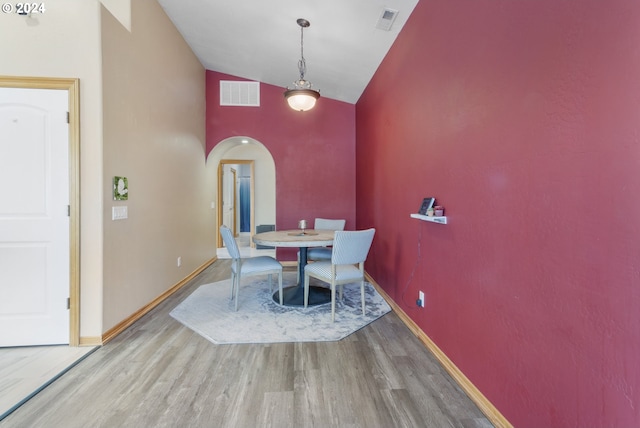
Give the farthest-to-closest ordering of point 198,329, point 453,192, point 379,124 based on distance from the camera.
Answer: point 379,124 → point 198,329 → point 453,192

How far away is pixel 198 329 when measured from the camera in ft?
8.15

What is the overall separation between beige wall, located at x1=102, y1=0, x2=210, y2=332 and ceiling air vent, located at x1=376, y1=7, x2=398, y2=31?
235cm

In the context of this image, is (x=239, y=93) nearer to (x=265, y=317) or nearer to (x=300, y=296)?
(x=300, y=296)

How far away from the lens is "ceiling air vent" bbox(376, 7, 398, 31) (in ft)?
8.13

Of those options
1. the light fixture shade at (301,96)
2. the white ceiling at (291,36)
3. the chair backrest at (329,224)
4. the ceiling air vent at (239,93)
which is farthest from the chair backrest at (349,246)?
the ceiling air vent at (239,93)

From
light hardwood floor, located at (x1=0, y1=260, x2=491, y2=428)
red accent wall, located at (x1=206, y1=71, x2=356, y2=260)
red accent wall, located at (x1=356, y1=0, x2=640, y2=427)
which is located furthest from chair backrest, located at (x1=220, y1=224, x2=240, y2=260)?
red accent wall, located at (x1=206, y1=71, x2=356, y2=260)

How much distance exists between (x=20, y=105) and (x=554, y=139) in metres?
3.43

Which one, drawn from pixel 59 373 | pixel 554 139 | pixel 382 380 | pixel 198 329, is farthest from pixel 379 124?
pixel 59 373

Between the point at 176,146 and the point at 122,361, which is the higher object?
the point at 176,146

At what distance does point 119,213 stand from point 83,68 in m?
1.17

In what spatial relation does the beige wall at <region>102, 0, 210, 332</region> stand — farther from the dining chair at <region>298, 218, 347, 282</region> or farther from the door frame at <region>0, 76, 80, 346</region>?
the dining chair at <region>298, 218, 347, 282</region>

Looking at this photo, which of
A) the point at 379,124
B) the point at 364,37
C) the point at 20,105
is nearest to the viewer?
the point at 20,105

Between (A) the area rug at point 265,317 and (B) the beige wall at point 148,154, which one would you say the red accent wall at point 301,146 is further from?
(A) the area rug at point 265,317

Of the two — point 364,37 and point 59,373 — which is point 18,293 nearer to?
point 59,373
